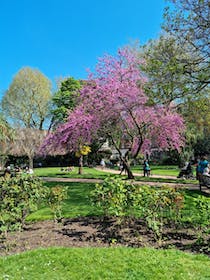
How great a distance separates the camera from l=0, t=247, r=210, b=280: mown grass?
3.43m

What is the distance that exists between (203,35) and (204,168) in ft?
17.9

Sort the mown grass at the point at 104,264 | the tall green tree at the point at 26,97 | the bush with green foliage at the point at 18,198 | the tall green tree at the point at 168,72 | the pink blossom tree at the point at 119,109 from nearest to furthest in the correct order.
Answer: the mown grass at the point at 104,264 < the bush with green foliage at the point at 18,198 < the tall green tree at the point at 168,72 < the pink blossom tree at the point at 119,109 < the tall green tree at the point at 26,97

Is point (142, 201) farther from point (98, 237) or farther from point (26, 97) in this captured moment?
point (26, 97)

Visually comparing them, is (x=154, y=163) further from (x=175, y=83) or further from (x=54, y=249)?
(x=54, y=249)

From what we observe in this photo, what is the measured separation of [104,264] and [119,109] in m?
9.80

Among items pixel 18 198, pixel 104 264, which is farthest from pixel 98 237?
pixel 18 198

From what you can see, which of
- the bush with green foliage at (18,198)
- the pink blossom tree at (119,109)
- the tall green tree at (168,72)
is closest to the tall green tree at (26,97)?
the pink blossom tree at (119,109)

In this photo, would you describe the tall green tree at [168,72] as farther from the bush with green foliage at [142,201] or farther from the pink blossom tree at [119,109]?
the bush with green foliage at [142,201]

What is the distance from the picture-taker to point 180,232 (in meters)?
5.22

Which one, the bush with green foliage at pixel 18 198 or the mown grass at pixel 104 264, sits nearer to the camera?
the mown grass at pixel 104 264

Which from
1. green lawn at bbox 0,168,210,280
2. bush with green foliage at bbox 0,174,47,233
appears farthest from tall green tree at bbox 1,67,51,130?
green lawn at bbox 0,168,210,280

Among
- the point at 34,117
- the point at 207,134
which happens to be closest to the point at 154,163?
the point at 207,134

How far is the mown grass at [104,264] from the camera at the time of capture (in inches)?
135

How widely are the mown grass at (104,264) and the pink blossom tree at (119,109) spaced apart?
8.95 meters
